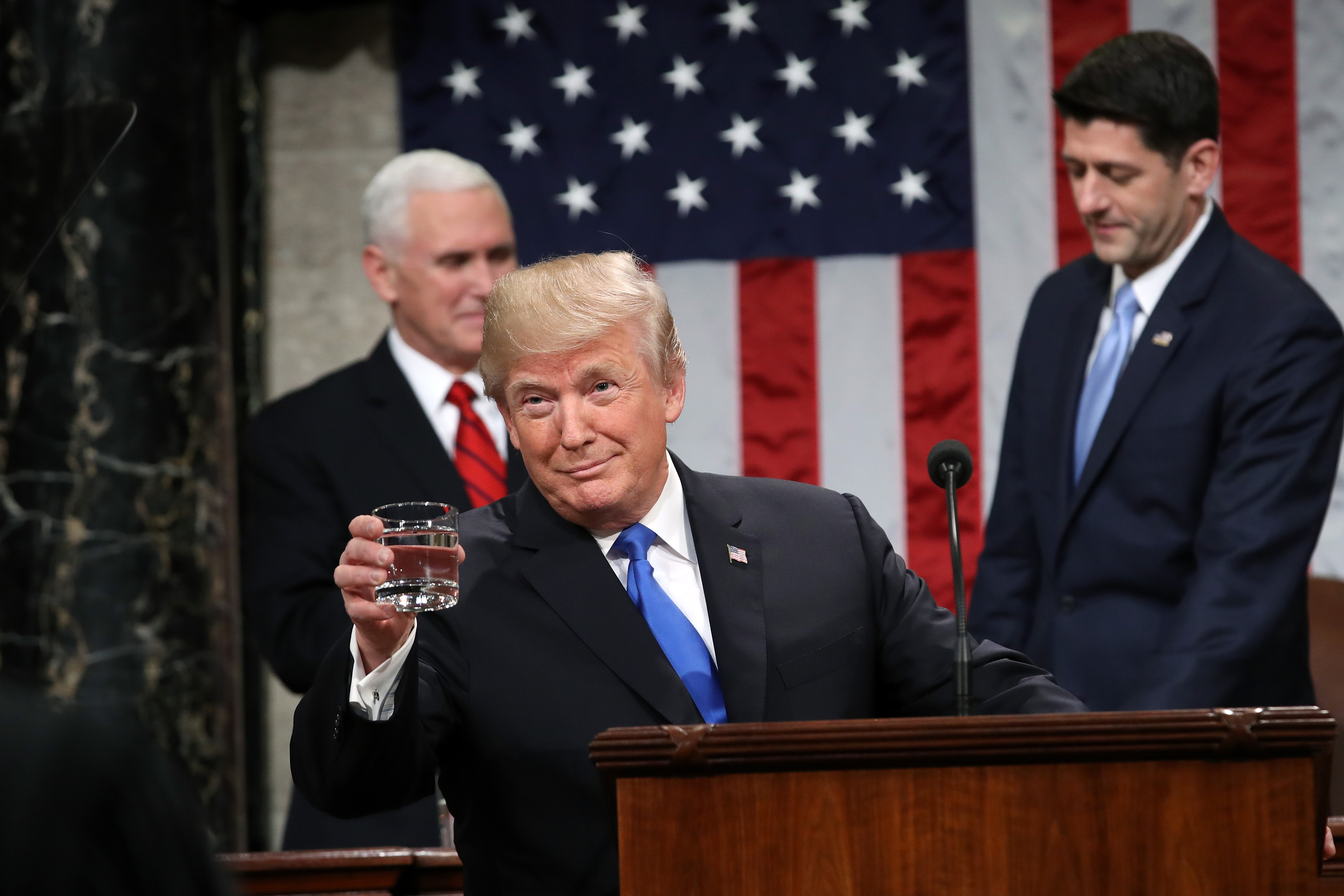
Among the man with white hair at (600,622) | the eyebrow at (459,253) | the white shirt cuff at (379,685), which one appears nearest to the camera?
the white shirt cuff at (379,685)

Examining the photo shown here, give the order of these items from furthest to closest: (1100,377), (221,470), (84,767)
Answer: (221,470) < (1100,377) < (84,767)

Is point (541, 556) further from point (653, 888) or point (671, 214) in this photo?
point (671, 214)

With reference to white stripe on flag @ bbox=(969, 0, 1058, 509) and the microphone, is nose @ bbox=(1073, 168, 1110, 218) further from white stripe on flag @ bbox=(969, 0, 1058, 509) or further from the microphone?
the microphone

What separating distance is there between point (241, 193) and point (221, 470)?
90 centimetres

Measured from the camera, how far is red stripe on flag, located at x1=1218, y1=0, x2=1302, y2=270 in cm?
468

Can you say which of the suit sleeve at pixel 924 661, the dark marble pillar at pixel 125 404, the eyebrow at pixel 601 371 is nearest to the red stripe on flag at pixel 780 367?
the dark marble pillar at pixel 125 404

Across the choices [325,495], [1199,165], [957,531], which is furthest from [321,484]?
[1199,165]

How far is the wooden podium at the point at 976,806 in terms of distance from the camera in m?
1.81

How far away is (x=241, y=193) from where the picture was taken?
5148 mm

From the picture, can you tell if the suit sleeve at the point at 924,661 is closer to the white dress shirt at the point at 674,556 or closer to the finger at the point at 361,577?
the white dress shirt at the point at 674,556

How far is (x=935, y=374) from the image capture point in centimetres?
491

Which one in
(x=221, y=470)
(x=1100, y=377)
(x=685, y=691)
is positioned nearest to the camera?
(x=685, y=691)

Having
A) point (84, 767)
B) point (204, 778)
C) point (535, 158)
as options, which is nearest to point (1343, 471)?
point (535, 158)

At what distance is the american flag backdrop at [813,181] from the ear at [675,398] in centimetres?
228
